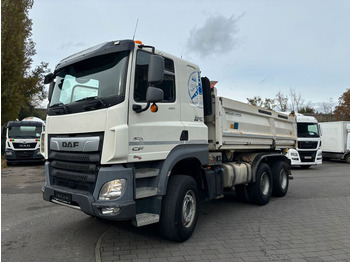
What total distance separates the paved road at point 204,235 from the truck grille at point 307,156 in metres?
8.30

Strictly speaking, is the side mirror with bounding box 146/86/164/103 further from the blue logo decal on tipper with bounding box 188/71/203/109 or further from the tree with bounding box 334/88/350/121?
the tree with bounding box 334/88/350/121

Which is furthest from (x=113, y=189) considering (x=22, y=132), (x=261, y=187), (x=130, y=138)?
(x=22, y=132)

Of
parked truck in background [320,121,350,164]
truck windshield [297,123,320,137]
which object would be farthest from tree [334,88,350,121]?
truck windshield [297,123,320,137]

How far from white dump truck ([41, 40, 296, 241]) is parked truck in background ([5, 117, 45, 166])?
39.3 feet

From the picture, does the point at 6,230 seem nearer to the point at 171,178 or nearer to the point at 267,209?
the point at 171,178

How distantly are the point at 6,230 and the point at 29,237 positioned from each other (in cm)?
70

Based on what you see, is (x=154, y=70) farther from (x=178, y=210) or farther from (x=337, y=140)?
(x=337, y=140)

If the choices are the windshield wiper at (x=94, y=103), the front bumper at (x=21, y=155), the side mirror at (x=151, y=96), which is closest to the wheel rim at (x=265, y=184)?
the side mirror at (x=151, y=96)

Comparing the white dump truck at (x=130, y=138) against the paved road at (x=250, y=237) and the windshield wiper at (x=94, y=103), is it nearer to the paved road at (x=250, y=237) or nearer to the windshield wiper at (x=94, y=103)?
the windshield wiper at (x=94, y=103)

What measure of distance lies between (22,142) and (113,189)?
13901 mm

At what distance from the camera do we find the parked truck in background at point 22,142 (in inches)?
601

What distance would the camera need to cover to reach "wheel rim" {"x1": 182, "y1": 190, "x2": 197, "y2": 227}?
4.49 meters

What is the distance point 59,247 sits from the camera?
4.23 meters

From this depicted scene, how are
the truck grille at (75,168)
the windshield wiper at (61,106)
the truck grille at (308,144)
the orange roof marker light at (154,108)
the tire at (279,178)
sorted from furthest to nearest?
the truck grille at (308,144) → the tire at (279,178) → the windshield wiper at (61,106) → the orange roof marker light at (154,108) → the truck grille at (75,168)
